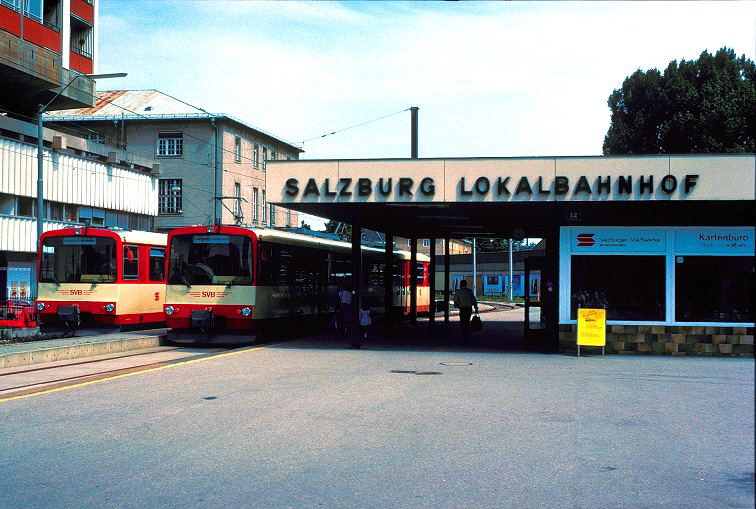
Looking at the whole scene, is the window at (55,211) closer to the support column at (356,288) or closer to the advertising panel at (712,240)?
the support column at (356,288)

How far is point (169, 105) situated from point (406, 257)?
29030mm

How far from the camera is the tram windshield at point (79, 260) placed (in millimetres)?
22016

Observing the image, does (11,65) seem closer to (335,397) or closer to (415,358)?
(415,358)

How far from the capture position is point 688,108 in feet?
138

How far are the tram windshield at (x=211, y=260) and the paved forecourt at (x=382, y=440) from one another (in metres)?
5.84

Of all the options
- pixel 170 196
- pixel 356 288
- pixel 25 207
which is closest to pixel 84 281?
pixel 356 288

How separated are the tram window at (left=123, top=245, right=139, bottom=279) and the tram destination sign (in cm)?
569

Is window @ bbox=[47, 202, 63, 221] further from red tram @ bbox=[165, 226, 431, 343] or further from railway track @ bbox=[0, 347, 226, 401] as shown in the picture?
railway track @ bbox=[0, 347, 226, 401]

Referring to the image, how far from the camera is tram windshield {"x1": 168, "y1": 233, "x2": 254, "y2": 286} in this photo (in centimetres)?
2042

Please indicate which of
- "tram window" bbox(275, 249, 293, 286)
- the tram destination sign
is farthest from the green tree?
"tram window" bbox(275, 249, 293, 286)

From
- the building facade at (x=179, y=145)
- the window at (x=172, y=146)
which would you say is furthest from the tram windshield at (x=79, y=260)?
the window at (x=172, y=146)

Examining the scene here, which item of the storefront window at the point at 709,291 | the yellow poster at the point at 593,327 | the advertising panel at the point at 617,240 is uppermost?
the advertising panel at the point at 617,240

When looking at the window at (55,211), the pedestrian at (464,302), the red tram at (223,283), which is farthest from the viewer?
the window at (55,211)

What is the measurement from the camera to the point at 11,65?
3384 cm
